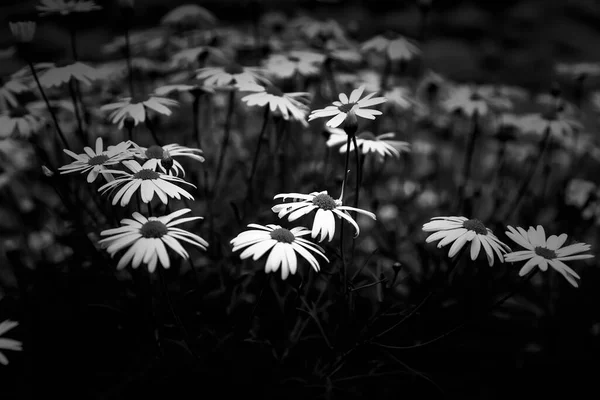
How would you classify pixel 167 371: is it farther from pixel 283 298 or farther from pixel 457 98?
pixel 457 98

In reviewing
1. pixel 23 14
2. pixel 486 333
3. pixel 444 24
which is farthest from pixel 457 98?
pixel 444 24

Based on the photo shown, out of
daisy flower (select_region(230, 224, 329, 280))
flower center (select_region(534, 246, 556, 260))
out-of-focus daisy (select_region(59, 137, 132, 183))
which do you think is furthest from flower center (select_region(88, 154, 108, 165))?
flower center (select_region(534, 246, 556, 260))

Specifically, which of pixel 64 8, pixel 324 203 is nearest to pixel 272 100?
pixel 324 203

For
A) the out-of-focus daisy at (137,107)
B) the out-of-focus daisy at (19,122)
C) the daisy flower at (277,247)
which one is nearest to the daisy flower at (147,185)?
the daisy flower at (277,247)

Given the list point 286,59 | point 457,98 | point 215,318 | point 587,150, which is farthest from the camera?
point 587,150

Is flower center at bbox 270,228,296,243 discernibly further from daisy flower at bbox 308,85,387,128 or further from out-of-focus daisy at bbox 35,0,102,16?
out-of-focus daisy at bbox 35,0,102,16

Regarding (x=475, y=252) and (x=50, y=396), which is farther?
(x=50, y=396)

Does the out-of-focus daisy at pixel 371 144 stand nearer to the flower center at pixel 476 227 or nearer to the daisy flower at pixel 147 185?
the flower center at pixel 476 227
